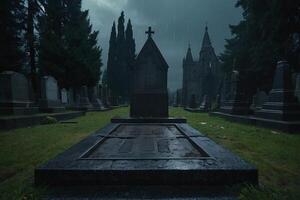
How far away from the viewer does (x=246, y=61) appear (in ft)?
91.1

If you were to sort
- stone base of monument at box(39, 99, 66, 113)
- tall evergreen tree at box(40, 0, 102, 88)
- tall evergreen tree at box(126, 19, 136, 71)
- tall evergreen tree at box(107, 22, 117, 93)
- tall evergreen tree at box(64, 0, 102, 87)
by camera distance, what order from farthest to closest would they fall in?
tall evergreen tree at box(126, 19, 136, 71) < tall evergreen tree at box(107, 22, 117, 93) < tall evergreen tree at box(64, 0, 102, 87) < tall evergreen tree at box(40, 0, 102, 88) < stone base of monument at box(39, 99, 66, 113)

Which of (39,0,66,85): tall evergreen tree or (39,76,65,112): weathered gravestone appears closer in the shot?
(39,76,65,112): weathered gravestone

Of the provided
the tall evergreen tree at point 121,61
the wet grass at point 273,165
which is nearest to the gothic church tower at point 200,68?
the tall evergreen tree at point 121,61

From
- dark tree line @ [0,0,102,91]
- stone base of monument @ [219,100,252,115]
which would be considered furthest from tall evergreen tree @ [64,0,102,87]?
stone base of monument @ [219,100,252,115]

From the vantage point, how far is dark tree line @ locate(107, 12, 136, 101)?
184 feet

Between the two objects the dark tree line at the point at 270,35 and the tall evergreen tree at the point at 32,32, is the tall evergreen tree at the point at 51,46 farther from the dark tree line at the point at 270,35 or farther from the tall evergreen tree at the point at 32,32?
the dark tree line at the point at 270,35

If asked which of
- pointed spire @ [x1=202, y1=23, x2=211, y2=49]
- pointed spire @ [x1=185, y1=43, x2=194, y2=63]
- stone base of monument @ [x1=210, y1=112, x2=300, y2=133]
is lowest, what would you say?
stone base of monument @ [x1=210, y1=112, x2=300, y2=133]

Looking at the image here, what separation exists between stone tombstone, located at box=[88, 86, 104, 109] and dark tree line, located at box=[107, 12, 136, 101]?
70.7 ft

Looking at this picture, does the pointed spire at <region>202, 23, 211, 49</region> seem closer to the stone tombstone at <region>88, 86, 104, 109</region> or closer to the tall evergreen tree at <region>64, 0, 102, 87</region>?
the tall evergreen tree at <region>64, 0, 102, 87</region>

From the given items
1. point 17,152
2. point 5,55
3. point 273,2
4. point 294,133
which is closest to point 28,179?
point 17,152

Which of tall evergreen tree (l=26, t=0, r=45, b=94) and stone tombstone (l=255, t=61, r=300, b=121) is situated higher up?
tall evergreen tree (l=26, t=0, r=45, b=94)

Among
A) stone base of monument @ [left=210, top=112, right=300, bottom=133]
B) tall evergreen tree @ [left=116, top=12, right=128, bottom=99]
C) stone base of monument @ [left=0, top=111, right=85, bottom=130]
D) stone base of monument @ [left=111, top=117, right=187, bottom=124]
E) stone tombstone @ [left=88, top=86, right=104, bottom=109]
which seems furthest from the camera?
tall evergreen tree @ [left=116, top=12, right=128, bottom=99]

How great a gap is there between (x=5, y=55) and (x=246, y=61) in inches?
821

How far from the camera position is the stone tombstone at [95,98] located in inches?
1127
